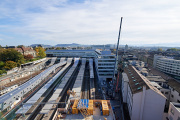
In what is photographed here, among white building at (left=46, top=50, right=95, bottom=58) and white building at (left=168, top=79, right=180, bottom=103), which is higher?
white building at (left=46, top=50, right=95, bottom=58)

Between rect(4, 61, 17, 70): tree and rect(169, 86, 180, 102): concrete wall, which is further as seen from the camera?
rect(4, 61, 17, 70): tree

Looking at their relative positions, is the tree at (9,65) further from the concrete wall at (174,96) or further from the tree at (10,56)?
the concrete wall at (174,96)

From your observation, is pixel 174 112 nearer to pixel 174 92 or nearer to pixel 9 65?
pixel 174 92

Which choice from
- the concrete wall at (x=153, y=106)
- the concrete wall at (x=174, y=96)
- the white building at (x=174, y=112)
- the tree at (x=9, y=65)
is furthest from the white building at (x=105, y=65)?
the tree at (x=9, y=65)

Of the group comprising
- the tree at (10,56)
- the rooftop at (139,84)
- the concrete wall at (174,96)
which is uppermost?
the tree at (10,56)

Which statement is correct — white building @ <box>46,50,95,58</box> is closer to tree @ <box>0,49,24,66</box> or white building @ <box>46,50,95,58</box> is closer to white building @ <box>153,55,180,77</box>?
tree @ <box>0,49,24,66</box>

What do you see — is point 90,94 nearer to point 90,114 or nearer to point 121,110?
point 121,110

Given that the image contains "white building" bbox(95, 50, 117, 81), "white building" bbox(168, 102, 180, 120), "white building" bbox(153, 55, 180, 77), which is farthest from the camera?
"white building" bbox(153, 55, 180, 77)

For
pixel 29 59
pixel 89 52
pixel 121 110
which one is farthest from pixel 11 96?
pixel 89 52

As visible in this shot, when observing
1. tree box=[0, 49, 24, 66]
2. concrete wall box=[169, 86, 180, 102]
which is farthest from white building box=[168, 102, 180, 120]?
tree box=[0, 49, 24, 66]

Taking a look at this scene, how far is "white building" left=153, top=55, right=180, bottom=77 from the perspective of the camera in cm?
4813

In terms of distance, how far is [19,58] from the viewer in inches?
1891

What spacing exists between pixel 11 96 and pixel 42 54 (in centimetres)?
5375

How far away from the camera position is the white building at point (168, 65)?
48128 mm
